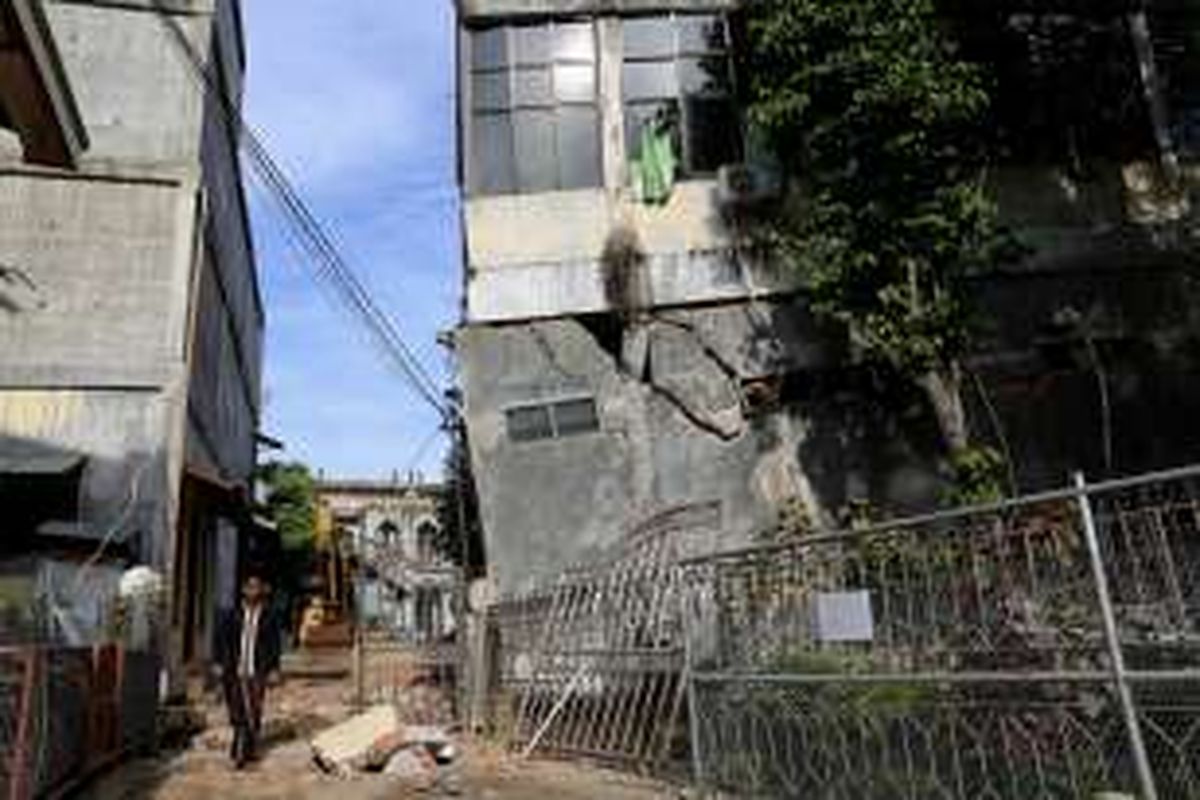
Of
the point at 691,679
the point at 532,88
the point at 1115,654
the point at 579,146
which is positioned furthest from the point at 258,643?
the point at 1115,654

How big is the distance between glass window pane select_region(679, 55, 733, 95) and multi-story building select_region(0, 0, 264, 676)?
23.6ft

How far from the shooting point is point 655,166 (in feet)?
60.4

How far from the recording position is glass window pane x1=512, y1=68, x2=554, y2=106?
1870cm

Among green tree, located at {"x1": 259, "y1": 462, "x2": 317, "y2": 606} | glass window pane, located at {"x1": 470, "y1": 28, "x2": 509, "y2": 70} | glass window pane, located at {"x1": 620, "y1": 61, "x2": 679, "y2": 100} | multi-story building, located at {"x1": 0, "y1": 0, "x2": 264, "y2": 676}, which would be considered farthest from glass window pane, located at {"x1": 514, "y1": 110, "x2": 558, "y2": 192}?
green tree, located at {"x1": 259, "y1": 462, "x2": 317, "y2": 606}

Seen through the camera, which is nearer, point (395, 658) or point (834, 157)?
point (834, 157)

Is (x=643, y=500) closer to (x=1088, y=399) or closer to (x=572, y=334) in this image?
(x=572, y=334)

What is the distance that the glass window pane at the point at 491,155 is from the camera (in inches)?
720

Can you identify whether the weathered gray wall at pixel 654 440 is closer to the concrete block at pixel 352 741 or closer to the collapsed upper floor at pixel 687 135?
the collapsed upper floor at pixel 687 135

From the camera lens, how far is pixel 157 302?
61.3 ft

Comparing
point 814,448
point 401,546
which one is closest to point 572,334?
point 814,448

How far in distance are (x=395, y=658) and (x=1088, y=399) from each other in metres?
10.4

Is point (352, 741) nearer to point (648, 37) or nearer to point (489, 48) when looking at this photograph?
point (489, 48)

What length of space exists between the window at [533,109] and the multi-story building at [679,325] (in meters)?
0.03

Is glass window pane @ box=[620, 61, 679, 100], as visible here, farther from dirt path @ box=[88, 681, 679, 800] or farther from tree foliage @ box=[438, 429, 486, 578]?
dirt path @ box=[88, 681, 679, 800]
